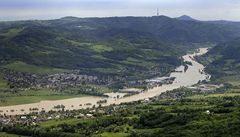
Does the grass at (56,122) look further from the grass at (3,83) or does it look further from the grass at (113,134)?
the grass at (3,83)

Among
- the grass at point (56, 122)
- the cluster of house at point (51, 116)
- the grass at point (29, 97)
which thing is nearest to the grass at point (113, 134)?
the grass at point (56, 122)

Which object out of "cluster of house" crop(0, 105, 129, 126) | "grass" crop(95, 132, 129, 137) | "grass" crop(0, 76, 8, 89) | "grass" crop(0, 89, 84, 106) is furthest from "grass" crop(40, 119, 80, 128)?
"grass" crop(0, 76, 8, 89)

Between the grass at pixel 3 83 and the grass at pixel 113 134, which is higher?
the grass at pixel 113 134

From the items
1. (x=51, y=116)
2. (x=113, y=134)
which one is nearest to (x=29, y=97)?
(x=51, y=116)

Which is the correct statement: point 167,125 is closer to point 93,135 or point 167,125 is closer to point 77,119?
point 93,135

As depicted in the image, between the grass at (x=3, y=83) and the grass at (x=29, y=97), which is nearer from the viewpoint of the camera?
the grass at (x=29, y=97)

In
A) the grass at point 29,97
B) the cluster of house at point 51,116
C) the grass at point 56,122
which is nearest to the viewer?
the grass at point 56,122

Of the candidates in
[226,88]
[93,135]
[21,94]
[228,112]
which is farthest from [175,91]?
[93,135]

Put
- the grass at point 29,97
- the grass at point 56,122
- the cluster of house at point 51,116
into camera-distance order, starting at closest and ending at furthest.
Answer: the grass at point 56,122 < the cluster of house at point 51,116 < the grass at point 29,97
